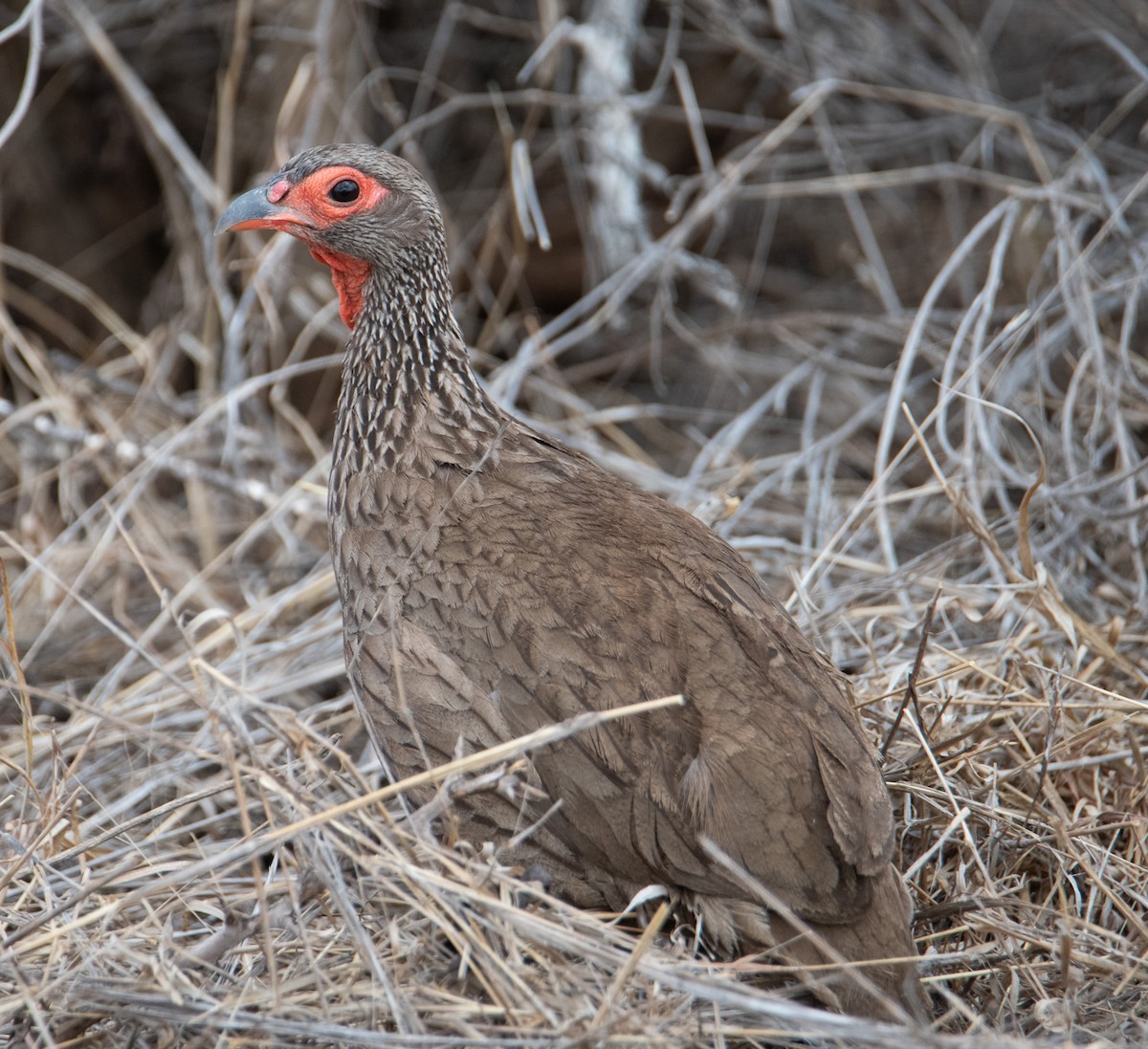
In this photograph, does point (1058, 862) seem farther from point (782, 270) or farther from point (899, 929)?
point (782, 270)

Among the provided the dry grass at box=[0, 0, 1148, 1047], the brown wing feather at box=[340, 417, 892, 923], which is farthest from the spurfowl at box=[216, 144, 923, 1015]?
the dry grass at box=[0, 0, 1148, 1047]

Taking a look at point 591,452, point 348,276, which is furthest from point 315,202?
point 591,452

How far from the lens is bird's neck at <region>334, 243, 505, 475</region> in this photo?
2902mm

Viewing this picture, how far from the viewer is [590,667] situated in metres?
2.41

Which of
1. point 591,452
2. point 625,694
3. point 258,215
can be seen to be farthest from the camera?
point 591,452

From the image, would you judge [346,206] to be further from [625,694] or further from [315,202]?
[625,694]

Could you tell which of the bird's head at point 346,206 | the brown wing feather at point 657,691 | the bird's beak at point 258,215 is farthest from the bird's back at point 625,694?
the bird's beak at point 258,215

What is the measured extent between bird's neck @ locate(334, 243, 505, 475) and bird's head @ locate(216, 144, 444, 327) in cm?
7

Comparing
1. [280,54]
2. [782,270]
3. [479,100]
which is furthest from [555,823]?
[782,270]

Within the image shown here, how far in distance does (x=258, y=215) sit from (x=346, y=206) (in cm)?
20

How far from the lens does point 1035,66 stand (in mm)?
5797

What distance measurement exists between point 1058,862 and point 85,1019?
6.34 feet

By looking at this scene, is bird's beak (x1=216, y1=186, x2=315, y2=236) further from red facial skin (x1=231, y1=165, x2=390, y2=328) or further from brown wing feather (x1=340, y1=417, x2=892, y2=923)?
brown wing feather (x1=340, y1=417, x2=892, y2=923)

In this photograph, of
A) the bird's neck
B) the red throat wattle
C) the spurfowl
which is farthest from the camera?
the red throat wattle
